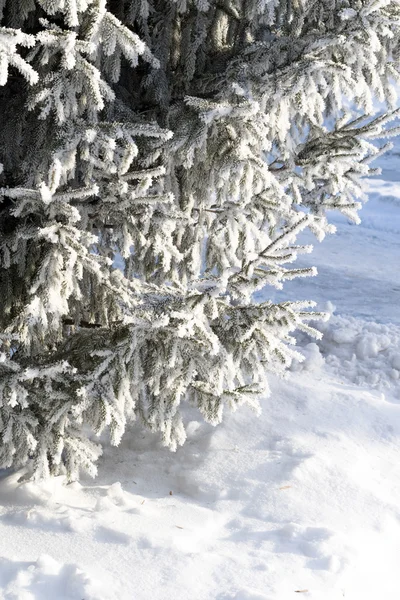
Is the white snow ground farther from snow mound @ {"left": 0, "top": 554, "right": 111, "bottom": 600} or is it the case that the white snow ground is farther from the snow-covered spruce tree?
the snow-covered spruce tree

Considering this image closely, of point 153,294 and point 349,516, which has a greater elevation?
point 153,294

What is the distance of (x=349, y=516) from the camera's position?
11.7ft

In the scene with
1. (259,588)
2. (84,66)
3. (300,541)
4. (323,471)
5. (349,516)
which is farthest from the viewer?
(323,471)

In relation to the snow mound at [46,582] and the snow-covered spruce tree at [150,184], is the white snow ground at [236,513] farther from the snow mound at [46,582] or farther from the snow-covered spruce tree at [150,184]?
the snow-covered spruce tree at [150,184]

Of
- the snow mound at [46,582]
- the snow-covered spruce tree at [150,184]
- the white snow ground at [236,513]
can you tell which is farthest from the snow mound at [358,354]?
the snow mound at [46,582]

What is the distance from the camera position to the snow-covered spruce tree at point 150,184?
3.18 meters

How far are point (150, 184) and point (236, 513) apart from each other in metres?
2.03

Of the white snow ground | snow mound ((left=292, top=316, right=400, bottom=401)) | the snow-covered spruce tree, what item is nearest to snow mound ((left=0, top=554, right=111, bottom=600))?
the white snow ground

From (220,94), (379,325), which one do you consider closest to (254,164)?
(220,94)

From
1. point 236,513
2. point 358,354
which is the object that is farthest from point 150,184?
point 358,354

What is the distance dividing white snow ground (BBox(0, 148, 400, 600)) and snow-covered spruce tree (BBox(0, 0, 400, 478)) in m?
0.33

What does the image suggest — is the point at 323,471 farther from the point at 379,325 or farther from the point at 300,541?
the point at 379,325

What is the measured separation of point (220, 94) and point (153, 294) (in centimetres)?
128

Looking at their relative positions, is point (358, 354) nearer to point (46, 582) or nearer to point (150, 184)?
point (150, 184)
